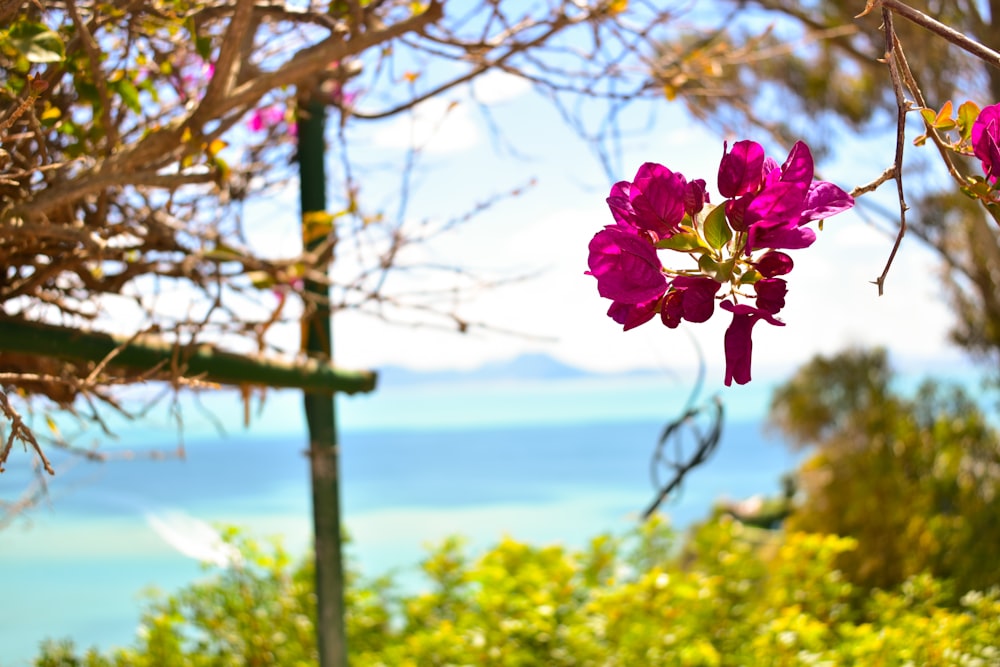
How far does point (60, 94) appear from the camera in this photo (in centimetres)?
84

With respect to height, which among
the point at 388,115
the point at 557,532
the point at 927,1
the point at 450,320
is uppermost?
the point at 927,1

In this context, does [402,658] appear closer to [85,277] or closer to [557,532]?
[85,277]

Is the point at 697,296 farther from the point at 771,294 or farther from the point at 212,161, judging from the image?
the point at 212,161

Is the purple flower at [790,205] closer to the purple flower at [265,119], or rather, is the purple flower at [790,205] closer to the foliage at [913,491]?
the purple flower at [265,119]

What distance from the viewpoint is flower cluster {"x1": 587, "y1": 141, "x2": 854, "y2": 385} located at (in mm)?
367

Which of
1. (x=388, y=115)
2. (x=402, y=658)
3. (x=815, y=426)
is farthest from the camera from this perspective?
(x=815, y=426)

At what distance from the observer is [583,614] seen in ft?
5.38

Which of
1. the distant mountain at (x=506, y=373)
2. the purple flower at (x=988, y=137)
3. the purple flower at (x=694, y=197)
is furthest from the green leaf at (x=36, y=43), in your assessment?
the distant mountain at (x=506, y=373)

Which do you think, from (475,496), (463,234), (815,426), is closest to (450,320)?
(463,234)

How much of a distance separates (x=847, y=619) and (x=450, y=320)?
1.18 m

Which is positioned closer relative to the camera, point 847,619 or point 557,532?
point 847,619

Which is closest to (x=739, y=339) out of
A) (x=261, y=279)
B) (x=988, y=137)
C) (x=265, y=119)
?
(x=988, y=137)

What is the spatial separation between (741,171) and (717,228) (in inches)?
1.2

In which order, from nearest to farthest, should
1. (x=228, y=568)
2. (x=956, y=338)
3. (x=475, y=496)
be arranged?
(x=228, y=568) < (x=956, y=338) < (x=475, y=496)
